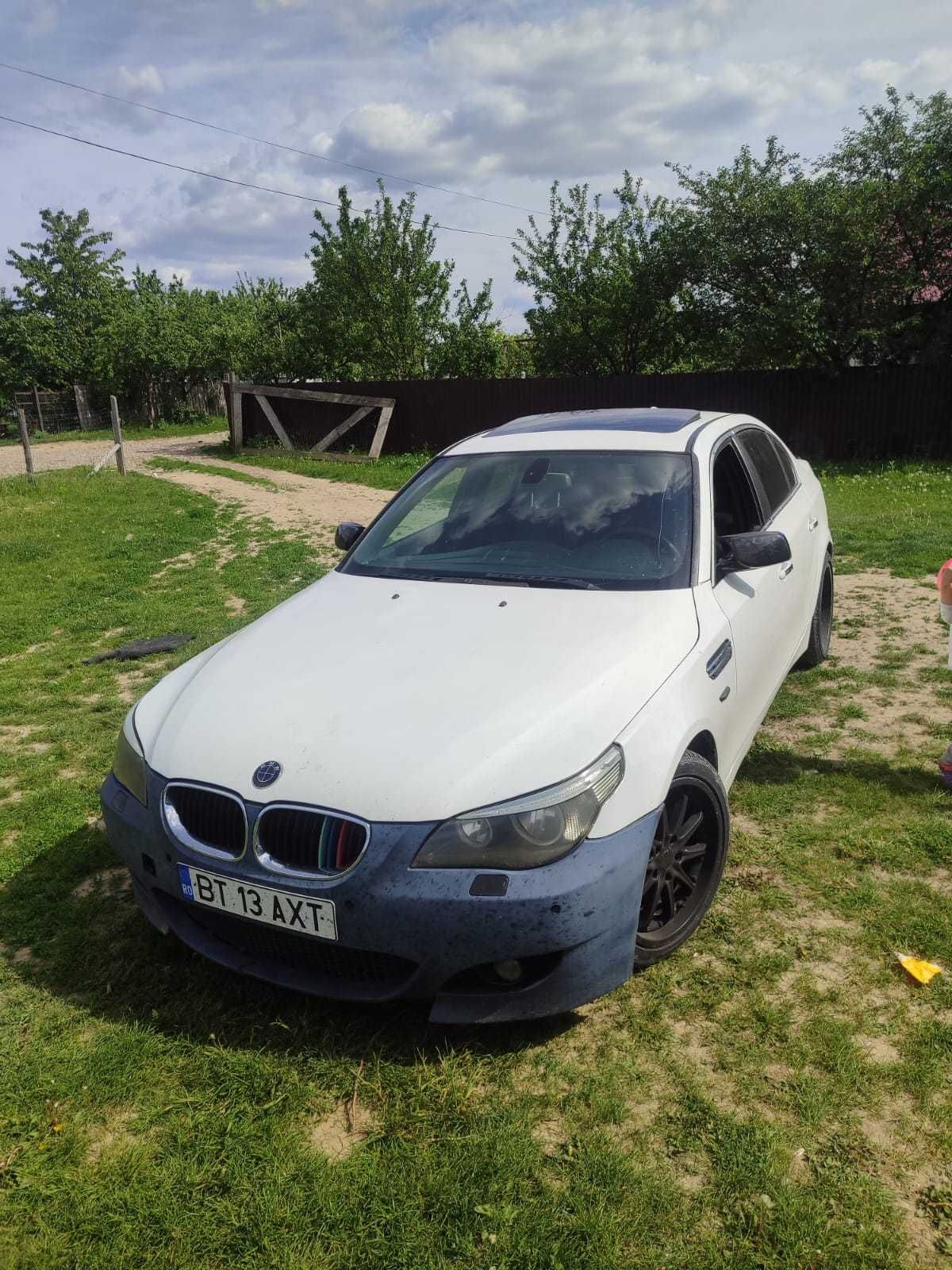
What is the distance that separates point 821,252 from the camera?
16375 millimetres

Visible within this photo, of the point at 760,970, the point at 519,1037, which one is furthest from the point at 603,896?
the point at 760,970

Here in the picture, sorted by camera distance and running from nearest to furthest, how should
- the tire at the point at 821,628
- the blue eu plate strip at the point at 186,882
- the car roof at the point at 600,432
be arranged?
the blue eu plate strip at the point at 186,882
the car roof at the point at 600,432
the tire at the point at 821,628

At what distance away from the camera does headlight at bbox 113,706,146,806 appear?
289 cm

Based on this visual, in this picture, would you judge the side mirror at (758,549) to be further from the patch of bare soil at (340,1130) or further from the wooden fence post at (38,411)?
the wooden fence post at (38,411)

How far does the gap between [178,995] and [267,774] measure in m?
0.88

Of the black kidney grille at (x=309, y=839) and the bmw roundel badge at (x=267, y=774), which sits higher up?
the bmw roundel badge at (x=267, y=774)

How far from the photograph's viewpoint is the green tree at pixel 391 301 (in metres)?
22.7

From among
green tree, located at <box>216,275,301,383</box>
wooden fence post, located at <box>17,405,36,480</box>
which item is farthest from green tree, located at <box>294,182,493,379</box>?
wooden fence post, located at <box>17,405,36,480</box>

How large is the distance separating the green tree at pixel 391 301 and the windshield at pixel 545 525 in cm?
2032

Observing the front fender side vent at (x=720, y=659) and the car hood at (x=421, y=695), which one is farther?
the front fender side vent at (x=720, y=659)

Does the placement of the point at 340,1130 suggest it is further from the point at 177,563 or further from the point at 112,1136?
the point at 177,563

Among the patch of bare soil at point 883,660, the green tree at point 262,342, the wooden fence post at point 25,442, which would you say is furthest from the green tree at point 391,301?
the patch of bare soil at point 883,660

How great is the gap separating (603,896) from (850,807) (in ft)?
6.55

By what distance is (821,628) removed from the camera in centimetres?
576
